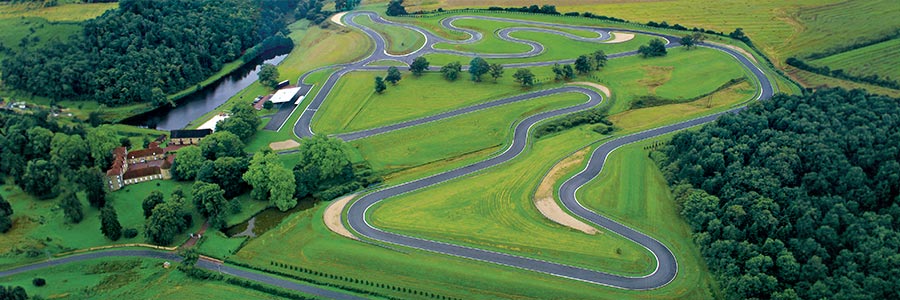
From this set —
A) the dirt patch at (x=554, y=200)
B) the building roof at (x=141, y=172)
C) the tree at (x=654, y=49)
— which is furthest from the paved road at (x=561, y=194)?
the building roof at (x=141, y=172)

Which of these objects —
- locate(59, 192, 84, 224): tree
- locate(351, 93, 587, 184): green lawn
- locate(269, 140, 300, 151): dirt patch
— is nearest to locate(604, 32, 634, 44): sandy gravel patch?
locate(351, 93, 587, 184): green lawn

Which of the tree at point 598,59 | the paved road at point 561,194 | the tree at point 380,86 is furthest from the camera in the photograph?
the tree at point 598,59

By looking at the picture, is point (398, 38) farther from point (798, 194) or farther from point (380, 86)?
point (798, 194)

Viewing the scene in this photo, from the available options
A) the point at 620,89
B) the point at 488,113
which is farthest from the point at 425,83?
the point at 620,89

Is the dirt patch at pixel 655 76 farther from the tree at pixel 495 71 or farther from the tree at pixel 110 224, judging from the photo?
the tree at pixel 110 224

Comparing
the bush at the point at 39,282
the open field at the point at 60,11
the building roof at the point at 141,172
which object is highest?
the open field at the point at 60,11

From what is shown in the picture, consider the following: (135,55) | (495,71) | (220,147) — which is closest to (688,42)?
(495,71)

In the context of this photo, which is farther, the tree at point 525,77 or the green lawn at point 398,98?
the tree at point 525,77

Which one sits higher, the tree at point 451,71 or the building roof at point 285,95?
the tree at point 451,71

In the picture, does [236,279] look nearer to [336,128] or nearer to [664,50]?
Result: [336,128]
